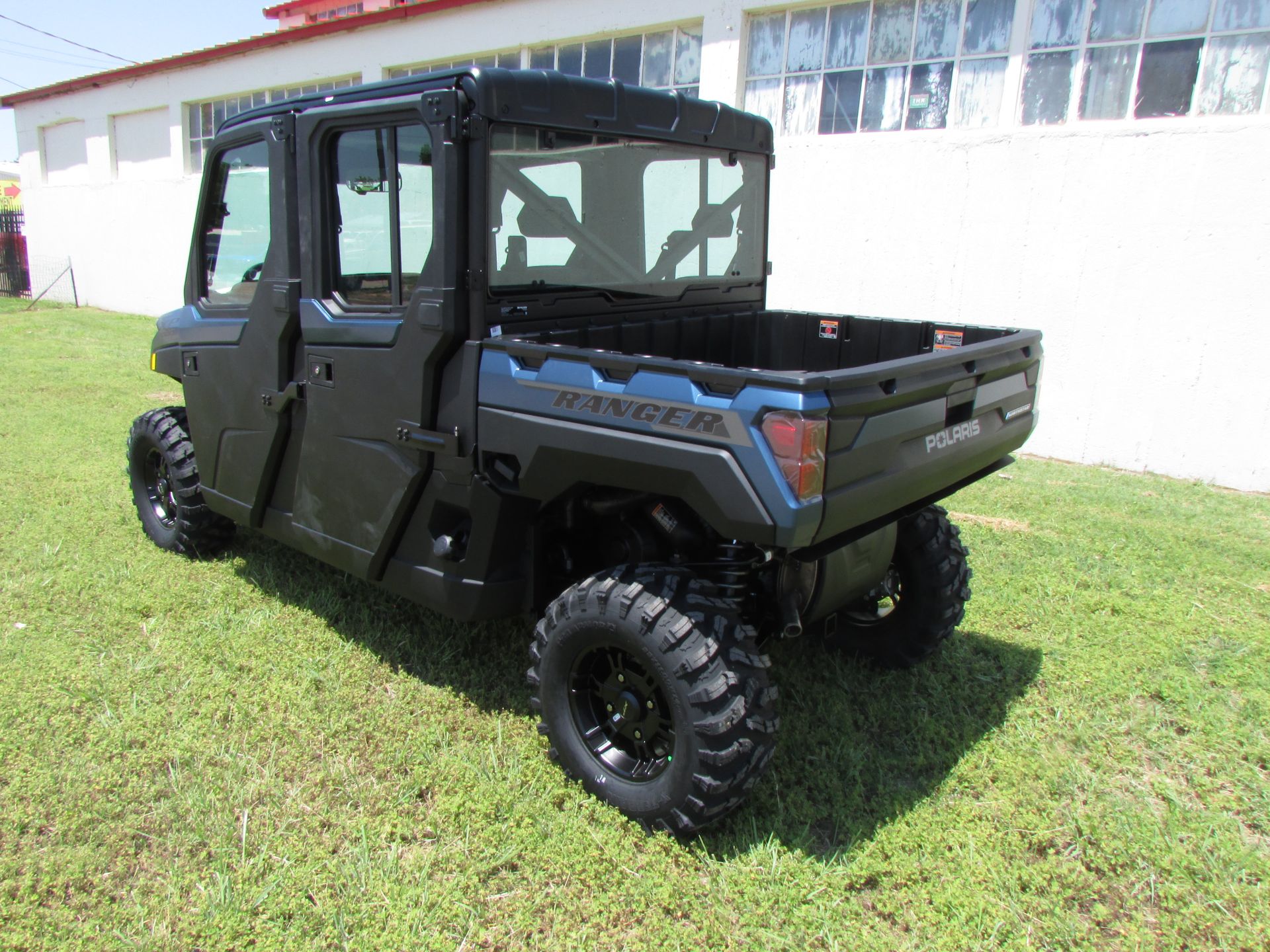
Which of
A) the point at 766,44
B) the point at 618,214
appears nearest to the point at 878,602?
the point at 618,214

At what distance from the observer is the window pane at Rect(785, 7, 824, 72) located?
8547 mm

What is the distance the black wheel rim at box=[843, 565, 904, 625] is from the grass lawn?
0.21 metres

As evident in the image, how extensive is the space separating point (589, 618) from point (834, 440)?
0.97 meters

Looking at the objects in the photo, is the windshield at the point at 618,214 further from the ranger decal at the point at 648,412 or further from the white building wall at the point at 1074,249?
the white building wall at the point at 1074,249

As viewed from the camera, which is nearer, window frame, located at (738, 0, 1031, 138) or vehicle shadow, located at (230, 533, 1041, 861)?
vehicle shadow, located at (230, 533, 1041, 861)

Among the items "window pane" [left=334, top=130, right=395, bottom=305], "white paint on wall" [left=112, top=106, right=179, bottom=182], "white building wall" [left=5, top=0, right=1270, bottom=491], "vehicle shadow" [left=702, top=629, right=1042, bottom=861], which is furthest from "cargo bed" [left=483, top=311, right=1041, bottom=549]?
"white paint on wall" [left=112, top=106, right=179, bottom=182]

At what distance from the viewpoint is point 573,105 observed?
10.5ft

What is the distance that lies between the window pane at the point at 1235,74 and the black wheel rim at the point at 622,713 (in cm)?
685

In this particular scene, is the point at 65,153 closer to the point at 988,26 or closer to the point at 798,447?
the point at 988,26

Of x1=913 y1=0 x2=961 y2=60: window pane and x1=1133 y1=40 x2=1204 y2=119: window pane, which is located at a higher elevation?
x1=913 y1=0 x2=961 y2=60: window pane

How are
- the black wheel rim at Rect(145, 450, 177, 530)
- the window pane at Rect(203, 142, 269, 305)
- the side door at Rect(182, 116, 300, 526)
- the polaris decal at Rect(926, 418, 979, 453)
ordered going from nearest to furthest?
the polaris decal at Rect(926, 418, 979, 453), the side door at Rect(182, 116, 300, 526), the window pane at Rect(203, 142, 269, 305), the black wheel rim at Rect(145, 450, 177, 530)

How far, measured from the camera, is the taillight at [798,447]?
2350 millimetres

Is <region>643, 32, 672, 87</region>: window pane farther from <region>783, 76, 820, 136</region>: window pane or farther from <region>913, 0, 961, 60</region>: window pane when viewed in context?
<region>913, 0, 961, 60</region>: window pane

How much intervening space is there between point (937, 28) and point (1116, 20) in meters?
1.41
